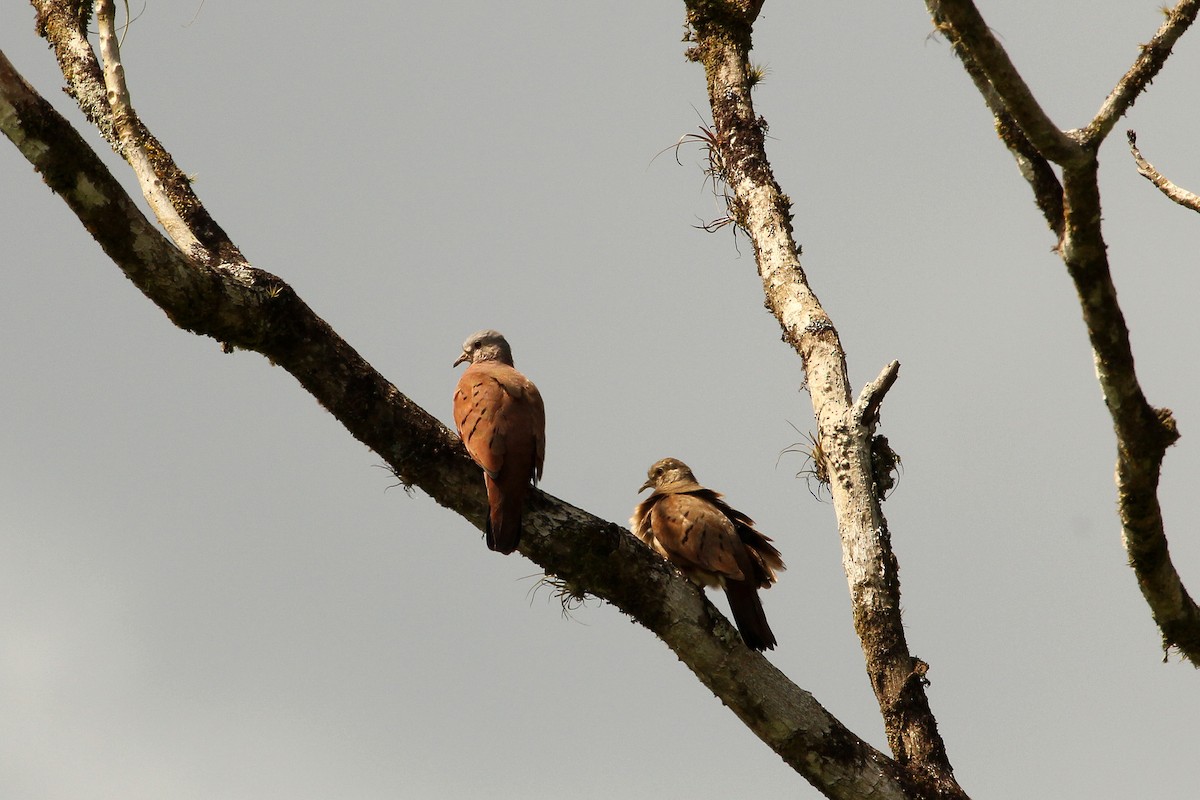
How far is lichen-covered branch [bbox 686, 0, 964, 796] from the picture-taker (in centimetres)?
573

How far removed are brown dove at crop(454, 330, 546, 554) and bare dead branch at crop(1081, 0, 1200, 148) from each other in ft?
8.27

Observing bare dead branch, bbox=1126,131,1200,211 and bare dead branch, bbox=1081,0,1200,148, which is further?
bare dead branch, bbox=1126,131,1200,211

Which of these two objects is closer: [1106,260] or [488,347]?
[1106,260]

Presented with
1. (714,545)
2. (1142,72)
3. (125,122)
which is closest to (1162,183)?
(1142,72)

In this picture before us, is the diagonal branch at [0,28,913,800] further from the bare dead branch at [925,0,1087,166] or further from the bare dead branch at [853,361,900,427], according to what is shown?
the bare dead branch at [925,0,1087,166]

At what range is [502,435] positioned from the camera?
5.41m

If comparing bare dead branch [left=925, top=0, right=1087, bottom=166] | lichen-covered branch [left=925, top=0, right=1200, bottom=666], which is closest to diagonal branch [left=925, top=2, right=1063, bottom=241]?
lichen-covered branch [left=925, top=0, right=1200, bottom=666]

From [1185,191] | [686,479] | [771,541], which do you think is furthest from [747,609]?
[1185,191]

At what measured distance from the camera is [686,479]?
Result: 7.74 metres

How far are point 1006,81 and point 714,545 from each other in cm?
307

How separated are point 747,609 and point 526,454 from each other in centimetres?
139

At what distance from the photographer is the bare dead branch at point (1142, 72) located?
4.07 meters

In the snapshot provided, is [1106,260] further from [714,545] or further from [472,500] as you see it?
[714,545]

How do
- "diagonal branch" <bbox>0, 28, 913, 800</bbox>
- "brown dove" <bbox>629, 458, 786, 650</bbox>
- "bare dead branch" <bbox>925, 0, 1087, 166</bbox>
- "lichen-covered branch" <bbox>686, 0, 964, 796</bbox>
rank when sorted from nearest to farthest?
"bare dead branch" <bbox>925, 0, 1087, 166</bbox>, "diagonal branch" <bbox>0, 28, 913, 800</bbox>, "lichen-covered branch" <bbox>686, 0, 964, 796</bbox>, "brown dove" <bbox>629, 458, 786, 650</bbox>
